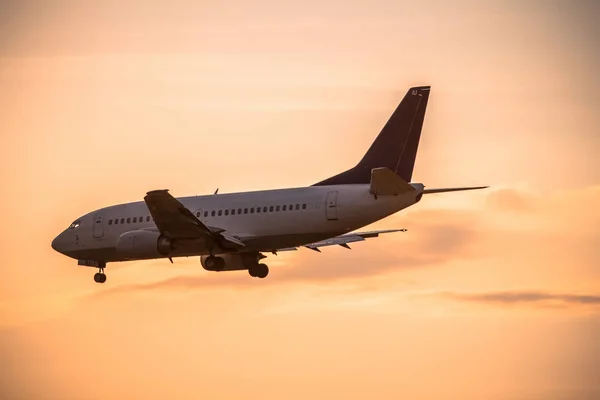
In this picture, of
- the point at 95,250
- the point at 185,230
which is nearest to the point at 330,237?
the point at 185,230

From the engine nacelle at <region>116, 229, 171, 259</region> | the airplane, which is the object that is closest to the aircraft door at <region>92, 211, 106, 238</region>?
the airplane

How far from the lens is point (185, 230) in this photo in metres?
78.1

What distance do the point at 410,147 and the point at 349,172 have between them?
355cm

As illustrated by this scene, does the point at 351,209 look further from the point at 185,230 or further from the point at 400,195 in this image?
the point at 185,230

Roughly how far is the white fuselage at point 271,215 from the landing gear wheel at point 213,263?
84cm

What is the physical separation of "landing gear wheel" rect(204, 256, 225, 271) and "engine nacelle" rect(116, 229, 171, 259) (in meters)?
2.50

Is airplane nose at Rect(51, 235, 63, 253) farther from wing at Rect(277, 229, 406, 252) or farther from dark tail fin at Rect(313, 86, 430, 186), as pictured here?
dark tail fin at Rect(313, 86, 430, 186)

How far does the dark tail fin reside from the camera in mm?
76188

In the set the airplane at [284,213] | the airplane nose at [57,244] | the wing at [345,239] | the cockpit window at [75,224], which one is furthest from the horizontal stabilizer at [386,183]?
the airplane nose at [57,244]

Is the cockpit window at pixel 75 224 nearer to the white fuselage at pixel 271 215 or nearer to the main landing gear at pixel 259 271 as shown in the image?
the white fuselage at pixel 271 215

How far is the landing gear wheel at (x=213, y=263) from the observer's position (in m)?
80.7

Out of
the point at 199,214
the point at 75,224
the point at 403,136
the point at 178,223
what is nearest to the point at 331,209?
the point at 403,136

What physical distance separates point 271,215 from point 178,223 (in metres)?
4.53

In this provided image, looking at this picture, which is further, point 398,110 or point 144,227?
point 144,227
